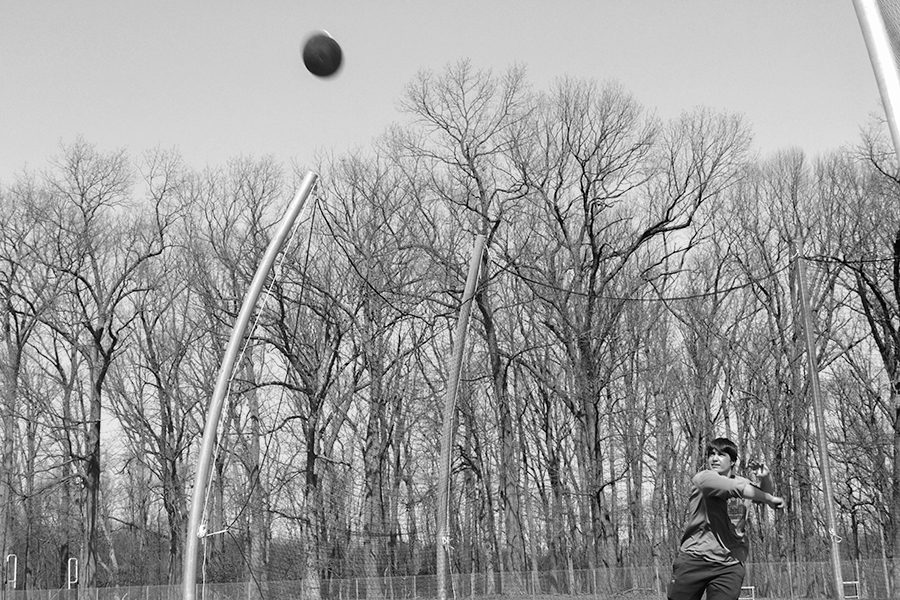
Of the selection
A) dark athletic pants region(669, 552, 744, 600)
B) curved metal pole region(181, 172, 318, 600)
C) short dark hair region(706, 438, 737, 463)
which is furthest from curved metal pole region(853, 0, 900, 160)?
curved metal pole region(181, 172, 318, 600)

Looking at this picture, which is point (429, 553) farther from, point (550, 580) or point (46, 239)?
point (46, 239)

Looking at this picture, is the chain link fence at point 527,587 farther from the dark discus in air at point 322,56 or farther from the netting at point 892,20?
the netting at point 892,20

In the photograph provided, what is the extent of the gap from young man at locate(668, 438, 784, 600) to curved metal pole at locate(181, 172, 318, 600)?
7.10 meters

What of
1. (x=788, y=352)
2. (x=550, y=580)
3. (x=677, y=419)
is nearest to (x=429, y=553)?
(x=550, y=580)

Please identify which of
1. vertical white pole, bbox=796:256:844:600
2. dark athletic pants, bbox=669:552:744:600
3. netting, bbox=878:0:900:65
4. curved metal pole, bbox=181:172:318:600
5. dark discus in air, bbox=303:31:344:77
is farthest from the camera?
vertical white pole, bbox=796:256:844:600

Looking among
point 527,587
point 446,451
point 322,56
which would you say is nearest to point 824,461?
point 446,451

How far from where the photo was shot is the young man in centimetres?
694

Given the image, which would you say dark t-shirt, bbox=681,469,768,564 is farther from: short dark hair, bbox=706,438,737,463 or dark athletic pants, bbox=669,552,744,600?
short dark hair, bbox=706,438,737,463

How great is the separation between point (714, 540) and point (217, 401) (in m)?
7.76

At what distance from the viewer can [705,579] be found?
23.0 ft

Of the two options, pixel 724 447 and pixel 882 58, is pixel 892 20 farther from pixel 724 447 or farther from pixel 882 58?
pixel 724 447

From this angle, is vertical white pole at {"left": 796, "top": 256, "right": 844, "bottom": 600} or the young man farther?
vertical white pole at {"left": 796, "top": 256, "right": 844, "bottom": 600}

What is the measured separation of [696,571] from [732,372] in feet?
99.0

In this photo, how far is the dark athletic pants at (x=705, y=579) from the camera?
6.93 metres
